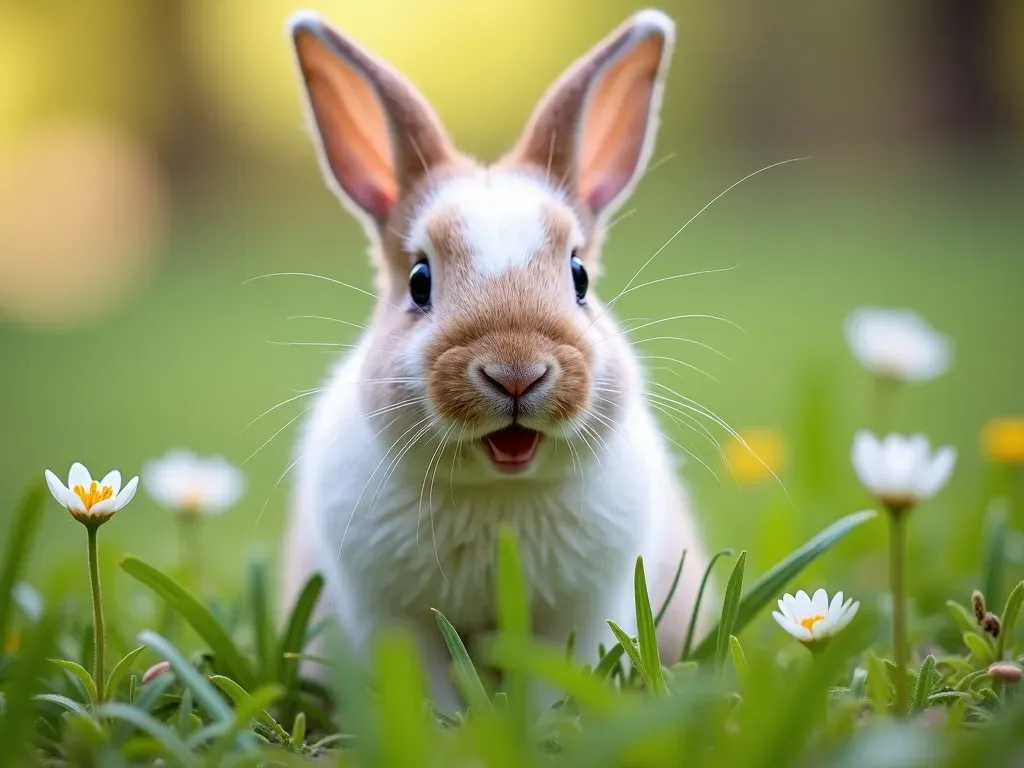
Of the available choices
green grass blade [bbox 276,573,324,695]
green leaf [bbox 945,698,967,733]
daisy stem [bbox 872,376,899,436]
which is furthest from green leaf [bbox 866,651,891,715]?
daisy stem [bbox 872,376,899,436]

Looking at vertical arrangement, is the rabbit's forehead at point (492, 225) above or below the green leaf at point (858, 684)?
above

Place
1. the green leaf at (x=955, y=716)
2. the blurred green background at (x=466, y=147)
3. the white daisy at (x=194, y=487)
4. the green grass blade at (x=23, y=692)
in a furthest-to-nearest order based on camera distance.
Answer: the blurred green background at (x=466, y=147)
the white daisy at (x=194, y=487)
the green leaf at (x=955, y=716)
the green grass blade at (x=23, y=692)

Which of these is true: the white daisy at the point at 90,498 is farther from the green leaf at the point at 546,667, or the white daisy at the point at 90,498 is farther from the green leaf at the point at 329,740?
the green leaf at the point at 546,667

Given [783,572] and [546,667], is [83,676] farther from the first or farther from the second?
[783,572]

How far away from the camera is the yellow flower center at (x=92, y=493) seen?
2246 millimetres

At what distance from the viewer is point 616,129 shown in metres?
3.28

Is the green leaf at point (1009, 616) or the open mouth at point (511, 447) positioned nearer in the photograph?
the green leaf at point (1009, 616)

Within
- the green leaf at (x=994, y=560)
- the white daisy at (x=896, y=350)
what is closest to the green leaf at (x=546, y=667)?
the green leaf at (x=994, y=560)

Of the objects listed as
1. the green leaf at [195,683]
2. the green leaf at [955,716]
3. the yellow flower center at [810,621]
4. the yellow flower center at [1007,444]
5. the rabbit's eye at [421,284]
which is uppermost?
the rabbit's eye at [421,284]

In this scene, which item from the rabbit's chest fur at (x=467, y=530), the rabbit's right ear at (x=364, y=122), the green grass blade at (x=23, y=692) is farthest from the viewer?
the rabbit's right ear at (x=364, y=122)

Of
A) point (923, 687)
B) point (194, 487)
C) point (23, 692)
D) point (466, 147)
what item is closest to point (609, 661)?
point (923, 687)

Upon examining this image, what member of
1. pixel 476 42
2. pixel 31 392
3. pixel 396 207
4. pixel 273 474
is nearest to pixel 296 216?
pixel 476 42

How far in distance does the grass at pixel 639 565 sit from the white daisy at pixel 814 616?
0.10 m

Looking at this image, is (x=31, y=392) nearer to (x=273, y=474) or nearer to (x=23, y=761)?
(x=273, y=474)
